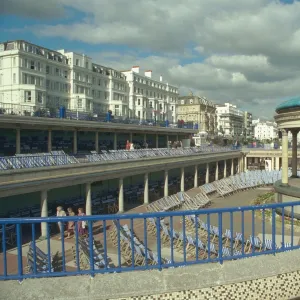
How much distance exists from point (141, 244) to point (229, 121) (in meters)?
139

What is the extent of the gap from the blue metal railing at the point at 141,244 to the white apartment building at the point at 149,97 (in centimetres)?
4045

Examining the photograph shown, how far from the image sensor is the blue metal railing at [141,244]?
546cm

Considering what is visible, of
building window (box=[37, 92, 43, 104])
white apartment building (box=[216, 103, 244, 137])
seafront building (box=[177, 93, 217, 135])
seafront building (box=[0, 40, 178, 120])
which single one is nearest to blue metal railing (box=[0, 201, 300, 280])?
seafront building (box=[0, 40, 178, 120])

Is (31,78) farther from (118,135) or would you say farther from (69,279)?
(69,279)

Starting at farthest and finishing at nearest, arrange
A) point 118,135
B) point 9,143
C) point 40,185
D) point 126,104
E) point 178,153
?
point 126,104, point 118,135, point 178,153, point 9,143, point 40,185

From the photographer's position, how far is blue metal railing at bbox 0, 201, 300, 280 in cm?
546

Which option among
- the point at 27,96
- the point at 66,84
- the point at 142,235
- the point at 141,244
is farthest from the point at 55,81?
the point at 141,244

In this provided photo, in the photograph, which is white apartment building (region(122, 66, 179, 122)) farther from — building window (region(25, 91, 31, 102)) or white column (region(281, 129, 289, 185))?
white column (region(281, 129, 289, 185))

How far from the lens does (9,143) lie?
73.7 ft

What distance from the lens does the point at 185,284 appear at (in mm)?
5223

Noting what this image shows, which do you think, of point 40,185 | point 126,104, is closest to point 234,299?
point 40,185

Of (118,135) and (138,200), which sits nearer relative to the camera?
(138,200)

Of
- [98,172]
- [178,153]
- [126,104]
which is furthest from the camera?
[126,104]

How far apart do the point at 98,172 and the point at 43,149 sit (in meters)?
7.17
